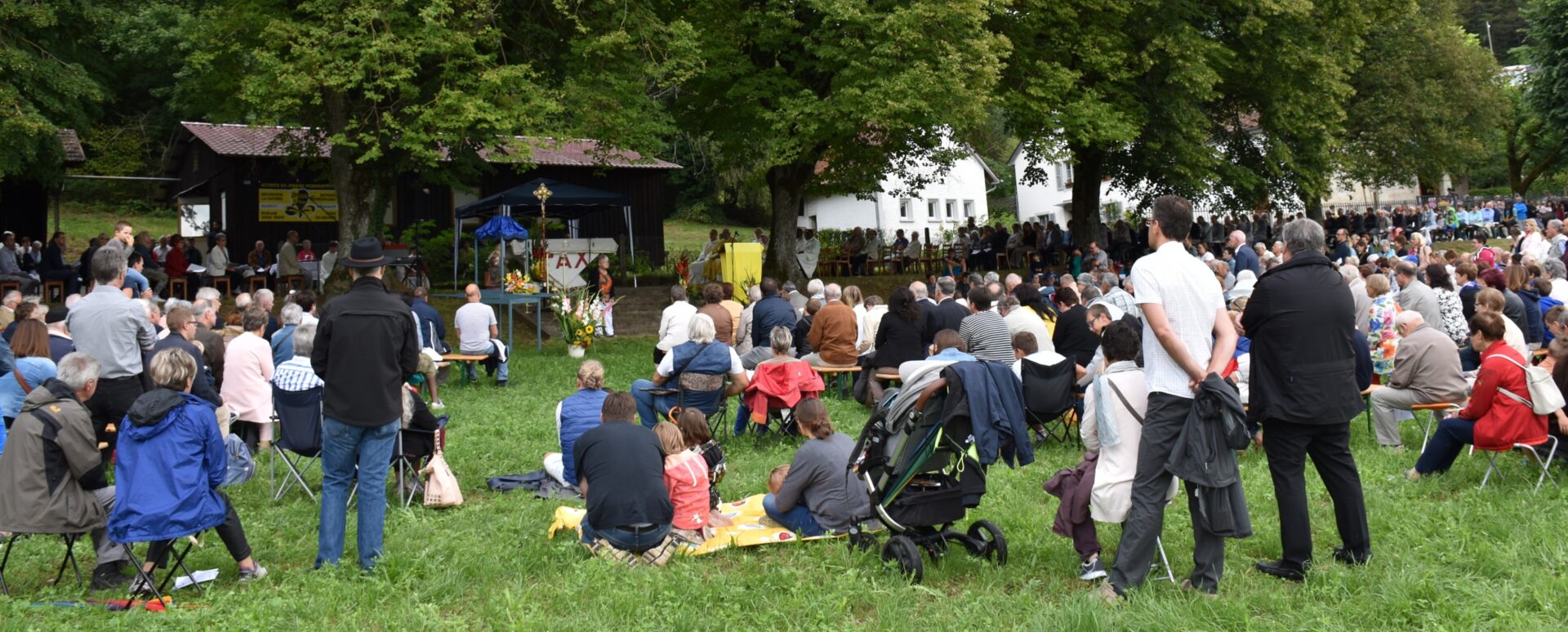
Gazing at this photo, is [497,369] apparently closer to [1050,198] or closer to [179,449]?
[179,449]

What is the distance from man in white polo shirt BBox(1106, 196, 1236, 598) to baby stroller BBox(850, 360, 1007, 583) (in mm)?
812

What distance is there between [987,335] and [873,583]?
480cm

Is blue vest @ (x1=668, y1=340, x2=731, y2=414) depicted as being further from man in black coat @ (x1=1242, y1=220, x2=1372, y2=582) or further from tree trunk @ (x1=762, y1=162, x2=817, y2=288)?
tree trunk @ (x1=762, y1=162, x2=817, y2=288)

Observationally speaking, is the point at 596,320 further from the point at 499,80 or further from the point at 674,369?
the point at 674,369

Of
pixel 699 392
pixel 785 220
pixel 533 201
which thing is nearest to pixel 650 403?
pixel 699 392

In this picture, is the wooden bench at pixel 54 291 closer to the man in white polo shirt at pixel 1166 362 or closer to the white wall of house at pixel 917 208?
the man in white polo shirt at pixel 1166 362

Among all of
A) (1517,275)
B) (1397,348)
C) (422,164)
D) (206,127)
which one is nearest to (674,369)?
(1397,348)

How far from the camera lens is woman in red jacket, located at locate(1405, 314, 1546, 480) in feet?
21.6

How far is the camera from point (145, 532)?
5230 millimetres

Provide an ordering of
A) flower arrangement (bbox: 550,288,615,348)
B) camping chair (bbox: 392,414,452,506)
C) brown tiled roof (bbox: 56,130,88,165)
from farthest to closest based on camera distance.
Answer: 1. brown tiled roof (bbox: 56,130,88,165)
2. flower arrangement (bbox: 550,288,615,348)
3. camping chair (bbox: 392,414,452,506)

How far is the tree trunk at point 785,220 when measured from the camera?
2228 centimetres

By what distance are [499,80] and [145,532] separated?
11773 millimetres

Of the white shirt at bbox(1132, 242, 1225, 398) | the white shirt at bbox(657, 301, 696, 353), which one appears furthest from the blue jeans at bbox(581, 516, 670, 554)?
the white shirt at bbox(657, 301, 696, 353)

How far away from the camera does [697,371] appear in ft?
29.1
